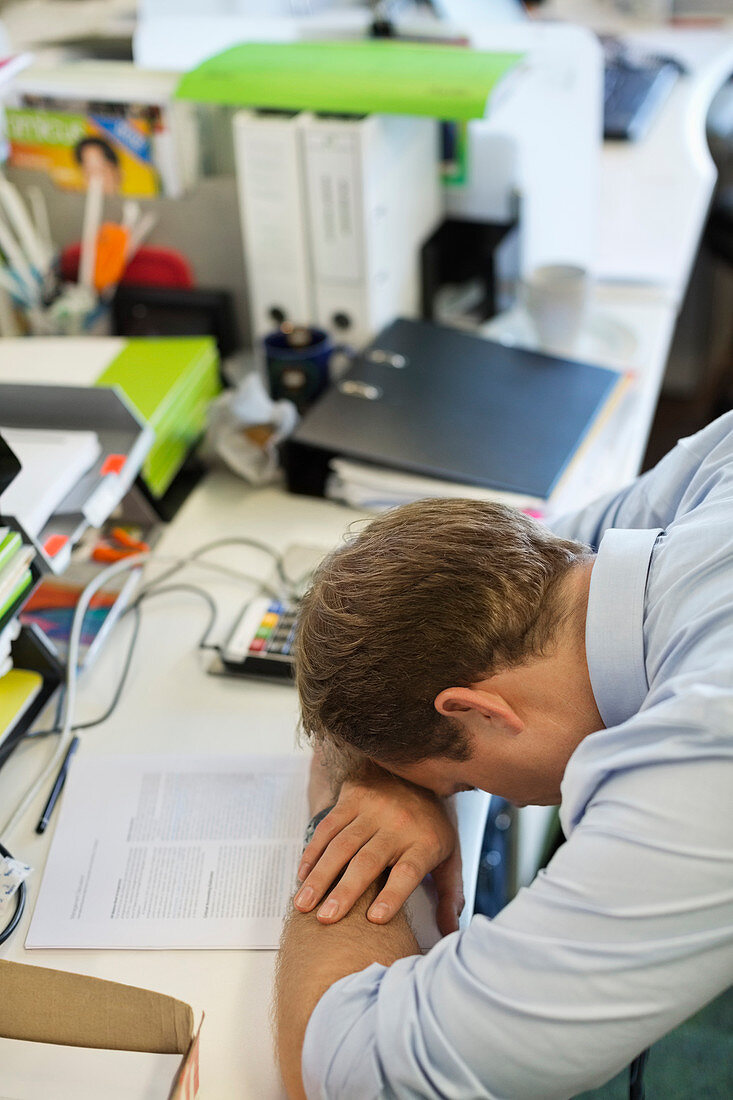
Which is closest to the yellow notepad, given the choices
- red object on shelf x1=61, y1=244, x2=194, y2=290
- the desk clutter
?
the desk clutter

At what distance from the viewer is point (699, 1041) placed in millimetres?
1551

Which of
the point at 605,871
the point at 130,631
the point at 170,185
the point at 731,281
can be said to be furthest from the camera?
the point at 731,281

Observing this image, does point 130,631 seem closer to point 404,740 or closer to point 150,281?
point 404,740

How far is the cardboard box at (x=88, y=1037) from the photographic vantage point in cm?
69

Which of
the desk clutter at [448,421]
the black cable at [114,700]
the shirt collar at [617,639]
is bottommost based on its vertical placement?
the black cable at [114,700]

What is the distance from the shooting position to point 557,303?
1482mm

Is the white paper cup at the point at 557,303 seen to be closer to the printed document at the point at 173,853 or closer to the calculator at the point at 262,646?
the calculator at the point at 262,646

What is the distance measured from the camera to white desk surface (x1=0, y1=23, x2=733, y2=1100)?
0.78 meters

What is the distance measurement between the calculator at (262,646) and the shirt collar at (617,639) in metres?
0.39

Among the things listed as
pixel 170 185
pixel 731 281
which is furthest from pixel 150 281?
pixel 731 281

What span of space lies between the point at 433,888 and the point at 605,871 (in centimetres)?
27

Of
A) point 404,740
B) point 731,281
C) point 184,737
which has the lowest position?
point 731,281

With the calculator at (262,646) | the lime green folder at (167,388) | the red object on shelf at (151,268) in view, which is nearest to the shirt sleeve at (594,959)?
the calculator at (262,646)

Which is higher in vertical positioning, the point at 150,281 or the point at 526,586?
the point at 526,586
